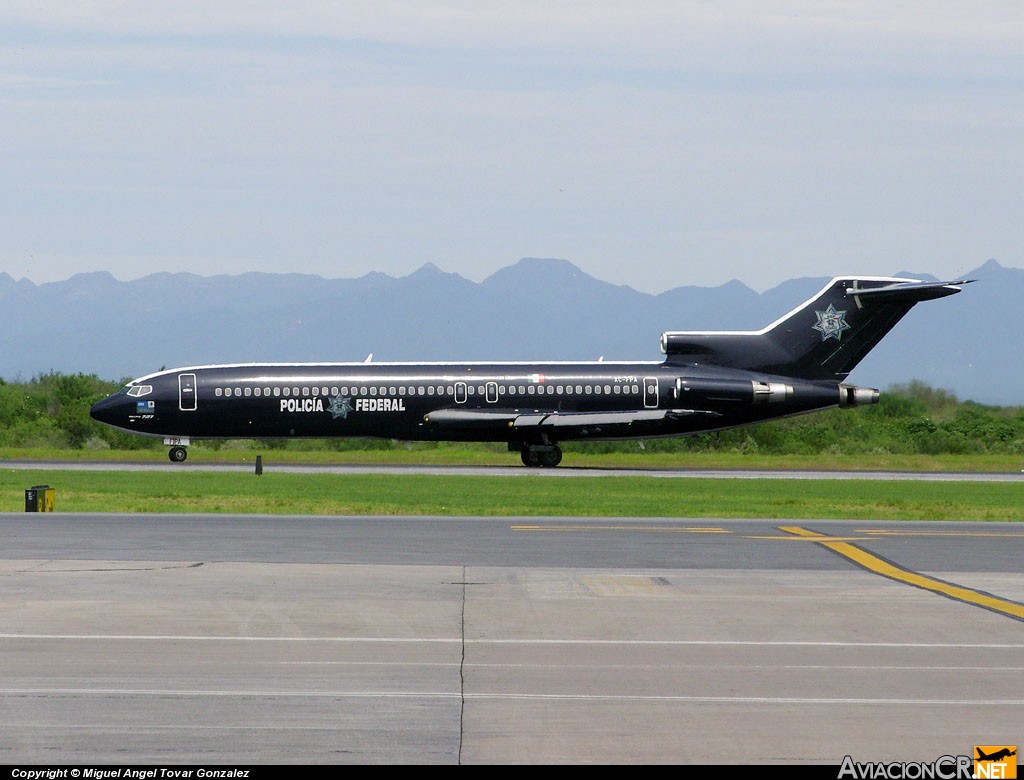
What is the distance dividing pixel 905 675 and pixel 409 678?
4740 mm

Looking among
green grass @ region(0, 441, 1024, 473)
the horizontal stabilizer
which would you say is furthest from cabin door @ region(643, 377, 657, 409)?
the horizontal stabilizer

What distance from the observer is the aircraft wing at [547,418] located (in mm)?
55844

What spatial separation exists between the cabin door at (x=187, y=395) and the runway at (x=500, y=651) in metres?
31.2

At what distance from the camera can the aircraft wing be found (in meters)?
55.8

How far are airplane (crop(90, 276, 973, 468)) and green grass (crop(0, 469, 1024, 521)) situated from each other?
5.80 meters

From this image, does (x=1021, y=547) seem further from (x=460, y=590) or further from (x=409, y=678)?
(x=409, y=678)

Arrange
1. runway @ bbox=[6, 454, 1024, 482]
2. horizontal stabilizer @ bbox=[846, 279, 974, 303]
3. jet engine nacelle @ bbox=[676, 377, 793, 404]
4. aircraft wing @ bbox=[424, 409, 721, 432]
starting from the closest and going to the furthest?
runway @ bbox=[6, 454, 1024, 482], horizontal stabilizer @ bbox=[846, 279, 974, 303], aircraft wing @ bbox=[424, 409, 721, 432], jet engine nacelle @ bbox=[676, 377, 793, 404]

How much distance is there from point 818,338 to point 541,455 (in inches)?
483

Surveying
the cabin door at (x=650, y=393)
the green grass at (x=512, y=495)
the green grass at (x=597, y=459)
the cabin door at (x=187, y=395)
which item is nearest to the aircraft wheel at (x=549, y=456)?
the green grass at (x=597, y=459)

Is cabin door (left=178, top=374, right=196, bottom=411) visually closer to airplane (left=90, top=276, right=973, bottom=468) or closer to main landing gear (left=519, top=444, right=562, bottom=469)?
airplane (left=90, top=276, right=973, bottom=468)

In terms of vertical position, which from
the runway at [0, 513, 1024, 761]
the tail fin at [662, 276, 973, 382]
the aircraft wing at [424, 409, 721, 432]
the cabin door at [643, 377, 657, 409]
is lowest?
the runway at [0, 513, 1024, 761]

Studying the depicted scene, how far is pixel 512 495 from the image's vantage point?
39938mm
